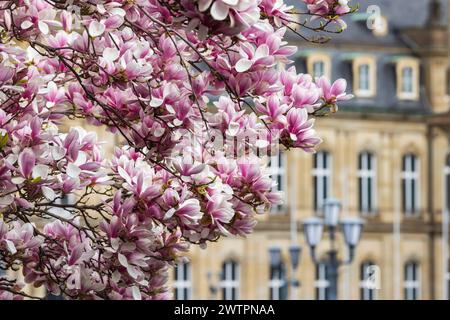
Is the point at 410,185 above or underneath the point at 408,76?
underneath

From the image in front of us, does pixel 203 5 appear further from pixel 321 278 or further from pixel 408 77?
pixel 408 77

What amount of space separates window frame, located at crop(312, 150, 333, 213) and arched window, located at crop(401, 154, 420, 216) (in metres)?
3.18

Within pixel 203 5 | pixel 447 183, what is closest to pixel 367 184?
pixel 447 183

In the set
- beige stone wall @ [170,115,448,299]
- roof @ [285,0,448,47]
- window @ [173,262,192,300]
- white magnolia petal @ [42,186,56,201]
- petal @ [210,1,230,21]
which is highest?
roof @ [285,0,448,47]

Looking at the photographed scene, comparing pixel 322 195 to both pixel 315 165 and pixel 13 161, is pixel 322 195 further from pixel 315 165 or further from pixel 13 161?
pixel 13 161

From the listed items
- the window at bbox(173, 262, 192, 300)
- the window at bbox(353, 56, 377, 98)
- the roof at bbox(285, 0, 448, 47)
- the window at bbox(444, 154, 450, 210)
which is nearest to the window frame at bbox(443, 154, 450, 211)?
the window at bbox(444, 154, 450, 210)

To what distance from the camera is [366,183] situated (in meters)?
81.8

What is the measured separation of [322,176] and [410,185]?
354cm

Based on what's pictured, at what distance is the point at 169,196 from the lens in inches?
392

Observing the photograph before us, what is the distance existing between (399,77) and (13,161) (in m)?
72.1

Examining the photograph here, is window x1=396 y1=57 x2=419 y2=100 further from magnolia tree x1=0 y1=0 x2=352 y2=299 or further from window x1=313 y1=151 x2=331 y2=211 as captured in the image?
magnolia tree x1=0 y1=0 x2=352 y2=299

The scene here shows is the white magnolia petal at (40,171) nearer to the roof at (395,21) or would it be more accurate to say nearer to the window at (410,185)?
the roof at (395,21)

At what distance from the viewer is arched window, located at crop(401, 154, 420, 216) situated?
81938 mm

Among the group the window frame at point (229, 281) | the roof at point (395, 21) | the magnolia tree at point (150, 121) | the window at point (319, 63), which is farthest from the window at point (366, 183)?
the magnolia tree at point (150, 121)
